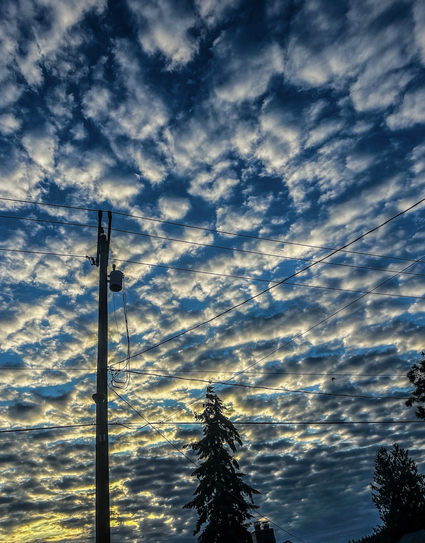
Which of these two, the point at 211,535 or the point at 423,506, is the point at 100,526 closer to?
the point at 211,535

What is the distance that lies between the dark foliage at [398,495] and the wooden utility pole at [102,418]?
5165 cm

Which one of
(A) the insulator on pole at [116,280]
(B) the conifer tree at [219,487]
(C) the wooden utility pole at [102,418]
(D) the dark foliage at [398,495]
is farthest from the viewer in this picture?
(D) the dark foliage at [398,495]

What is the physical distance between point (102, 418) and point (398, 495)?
65397mm

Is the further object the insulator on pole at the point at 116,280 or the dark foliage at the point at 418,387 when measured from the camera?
the dark foliage at the point at 418,387

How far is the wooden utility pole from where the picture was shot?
779cm

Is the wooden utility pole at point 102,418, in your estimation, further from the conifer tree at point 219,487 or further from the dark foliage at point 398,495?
the dark foliage at point 398,495

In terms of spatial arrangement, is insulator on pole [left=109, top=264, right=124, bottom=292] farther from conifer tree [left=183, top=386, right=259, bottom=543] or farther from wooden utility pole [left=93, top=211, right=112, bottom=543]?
conifer tree [left=183, top=386, right=259, bottom=543]

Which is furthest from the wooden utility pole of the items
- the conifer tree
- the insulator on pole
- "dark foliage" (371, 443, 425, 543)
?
"dark foliage" (371, 443, 425, 543)

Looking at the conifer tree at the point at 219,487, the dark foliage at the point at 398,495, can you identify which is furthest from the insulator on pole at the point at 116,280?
the dark foliage at the point at 398,495

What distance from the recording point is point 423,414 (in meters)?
33.5

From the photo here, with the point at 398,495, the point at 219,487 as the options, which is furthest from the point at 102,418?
the point at 398,495

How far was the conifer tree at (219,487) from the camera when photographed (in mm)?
25339

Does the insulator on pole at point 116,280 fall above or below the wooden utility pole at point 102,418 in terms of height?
above

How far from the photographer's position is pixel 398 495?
193 ft
